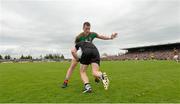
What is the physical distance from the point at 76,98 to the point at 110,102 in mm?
931

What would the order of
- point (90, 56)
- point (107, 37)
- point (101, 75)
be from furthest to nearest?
1. point (107, 37)
2. point (90, 56)
3. point (101, 75)

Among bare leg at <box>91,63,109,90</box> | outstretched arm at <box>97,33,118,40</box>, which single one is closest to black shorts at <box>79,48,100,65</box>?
bare leg at <box>91,63,109,90</box>

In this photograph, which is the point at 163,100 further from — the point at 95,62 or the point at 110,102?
the point at 95,62

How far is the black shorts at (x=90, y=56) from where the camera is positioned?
7633mm

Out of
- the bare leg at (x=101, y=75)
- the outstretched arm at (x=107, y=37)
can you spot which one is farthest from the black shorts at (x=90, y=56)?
the outstretched arm at (x=107, y=37)

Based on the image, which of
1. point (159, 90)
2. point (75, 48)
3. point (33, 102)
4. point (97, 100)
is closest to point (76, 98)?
point (97, 100)

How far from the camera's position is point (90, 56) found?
302 inches

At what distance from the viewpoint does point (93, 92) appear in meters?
7.31

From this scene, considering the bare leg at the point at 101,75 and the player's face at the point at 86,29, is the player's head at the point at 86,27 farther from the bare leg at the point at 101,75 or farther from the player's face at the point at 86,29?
the bare leg at the point at 101,75

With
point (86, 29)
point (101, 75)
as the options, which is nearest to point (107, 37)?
point (86, 29)

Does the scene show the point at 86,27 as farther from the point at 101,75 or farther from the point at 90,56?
the point at 101,75

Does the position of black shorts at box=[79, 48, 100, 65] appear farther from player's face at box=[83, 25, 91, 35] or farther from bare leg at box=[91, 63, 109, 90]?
player's face at box=[83, 25, 91, 35]

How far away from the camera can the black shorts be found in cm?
763

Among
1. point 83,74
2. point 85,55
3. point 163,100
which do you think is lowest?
point 163,100
